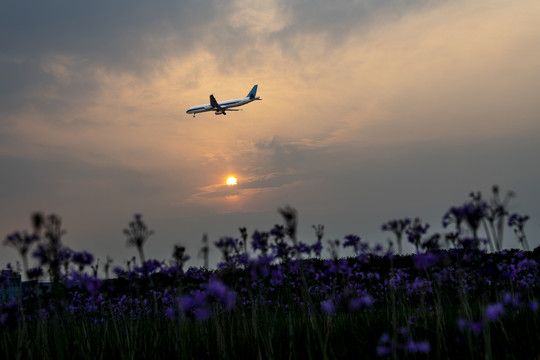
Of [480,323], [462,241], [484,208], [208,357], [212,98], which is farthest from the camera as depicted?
[212,98]

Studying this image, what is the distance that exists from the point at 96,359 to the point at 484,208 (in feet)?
15.1

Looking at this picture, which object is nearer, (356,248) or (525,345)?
(525,345)

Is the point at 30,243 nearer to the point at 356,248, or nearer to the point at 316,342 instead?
the point at 316,342

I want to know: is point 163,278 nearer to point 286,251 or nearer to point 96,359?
point 286,251

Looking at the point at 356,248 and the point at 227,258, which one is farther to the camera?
the point at 356,248

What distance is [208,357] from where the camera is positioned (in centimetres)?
513

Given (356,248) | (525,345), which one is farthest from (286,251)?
(525,345)

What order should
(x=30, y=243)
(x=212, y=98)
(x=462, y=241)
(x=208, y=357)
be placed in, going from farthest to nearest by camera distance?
1. (x=212, y=98)
2. (x=208, y=357)
3. (x=462, y=241)
4. (x=30, y=243)

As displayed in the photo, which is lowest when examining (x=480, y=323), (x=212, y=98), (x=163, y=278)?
(x=480, y=323)

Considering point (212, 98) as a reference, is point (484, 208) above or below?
below

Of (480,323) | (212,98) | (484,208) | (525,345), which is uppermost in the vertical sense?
(212,98)

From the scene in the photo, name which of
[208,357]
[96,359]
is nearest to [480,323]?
[208,357]

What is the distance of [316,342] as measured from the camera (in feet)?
16.4

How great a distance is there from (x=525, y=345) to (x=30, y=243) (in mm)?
4816
